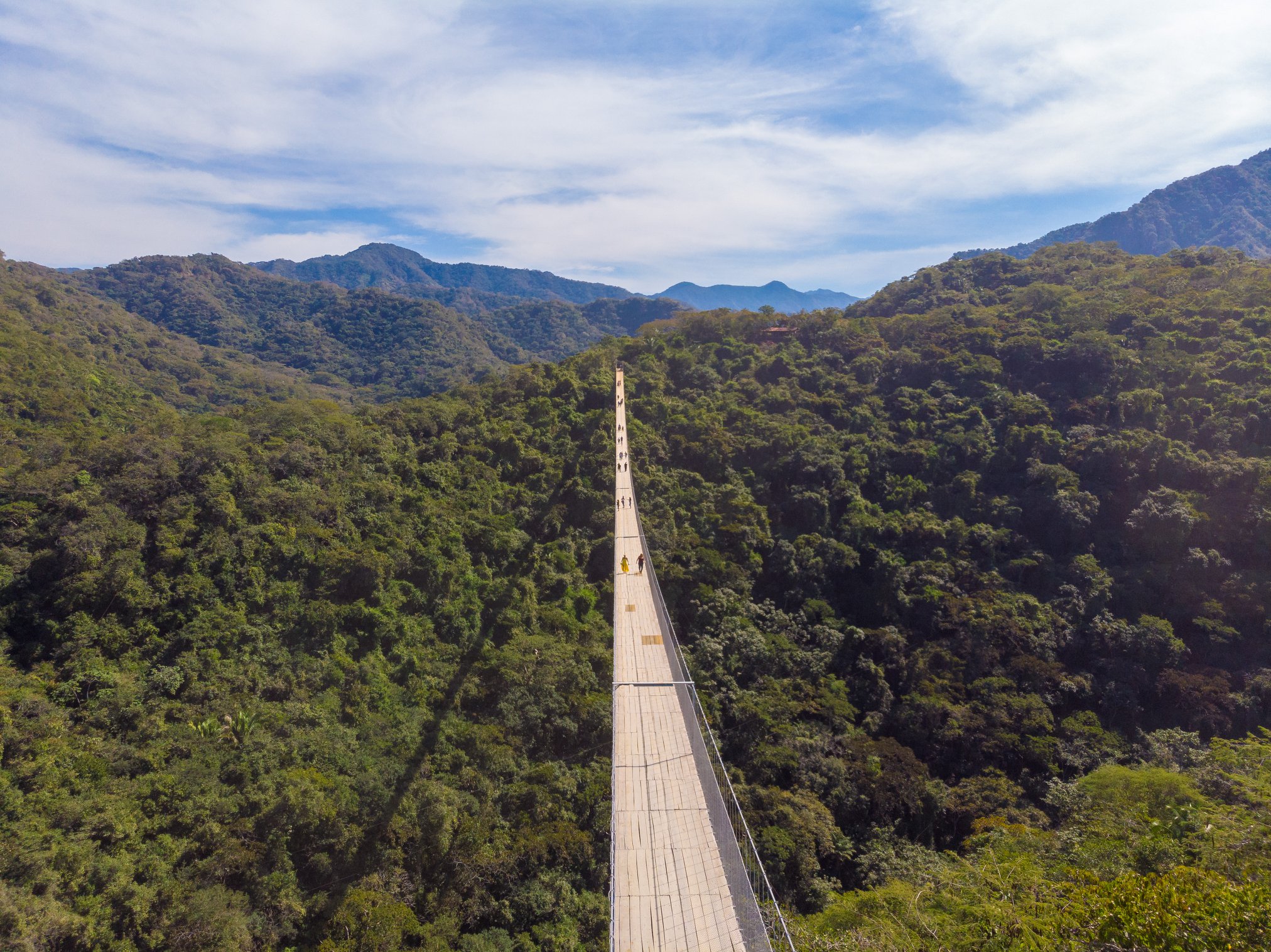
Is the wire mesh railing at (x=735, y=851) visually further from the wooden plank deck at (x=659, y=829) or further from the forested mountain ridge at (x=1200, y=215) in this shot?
the forested mountain ridge at (x=1200, y=215)

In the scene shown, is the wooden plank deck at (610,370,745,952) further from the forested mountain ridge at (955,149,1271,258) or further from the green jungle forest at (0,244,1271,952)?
the forested mountain ridge at (955,149,1271,258)

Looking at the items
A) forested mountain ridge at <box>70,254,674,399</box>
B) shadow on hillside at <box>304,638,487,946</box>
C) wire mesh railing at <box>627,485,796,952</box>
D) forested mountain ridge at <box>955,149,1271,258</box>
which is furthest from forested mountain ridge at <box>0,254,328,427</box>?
forested mountain ridge at <box>955,149,1271,258</box>

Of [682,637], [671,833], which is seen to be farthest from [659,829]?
[682,637]

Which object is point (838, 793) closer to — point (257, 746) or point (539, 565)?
point (539, 565)

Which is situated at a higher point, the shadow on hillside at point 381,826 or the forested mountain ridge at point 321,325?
the forested mountain ridge at point 321,325

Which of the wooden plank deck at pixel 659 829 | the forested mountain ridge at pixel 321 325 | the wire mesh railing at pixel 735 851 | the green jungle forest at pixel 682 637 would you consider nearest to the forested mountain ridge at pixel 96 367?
the green jungle forest at pixel 682 637

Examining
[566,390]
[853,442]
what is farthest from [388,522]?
[853,442]
